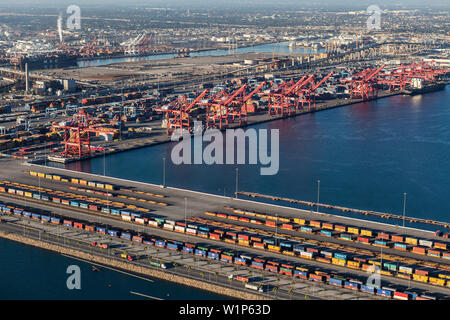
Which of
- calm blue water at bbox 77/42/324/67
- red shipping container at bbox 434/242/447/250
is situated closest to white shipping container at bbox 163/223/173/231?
red shipping container at bbox 434/242/447/250

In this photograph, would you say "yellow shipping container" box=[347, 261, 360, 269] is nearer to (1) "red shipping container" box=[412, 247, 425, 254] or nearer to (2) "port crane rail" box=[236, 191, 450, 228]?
(1) "red shipping container" box=[412, 247, 425, 254]

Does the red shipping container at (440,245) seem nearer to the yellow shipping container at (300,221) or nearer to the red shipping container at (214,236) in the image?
the yellow shipping container at (300,221)

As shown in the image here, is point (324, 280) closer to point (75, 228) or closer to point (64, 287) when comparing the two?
point (64, 287)

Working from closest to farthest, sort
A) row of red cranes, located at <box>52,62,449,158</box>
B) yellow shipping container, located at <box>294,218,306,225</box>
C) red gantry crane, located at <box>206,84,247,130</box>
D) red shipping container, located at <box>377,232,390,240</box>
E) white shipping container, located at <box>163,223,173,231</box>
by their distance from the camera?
red shipping container, located at <box>377,232,390,240</box>
white shipping container, located at <box>163,223,173,231</box>
yellow shipping container, located at <box>294,218,306,225</box>
row of red cranes, located at <box>52,62,449,158</box>
red gantry crane, located at <box>206,84,247,130</box>

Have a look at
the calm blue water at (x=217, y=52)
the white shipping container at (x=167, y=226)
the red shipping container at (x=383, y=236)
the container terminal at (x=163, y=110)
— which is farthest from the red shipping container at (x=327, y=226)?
the calm blue water at (x=217, y=52)
